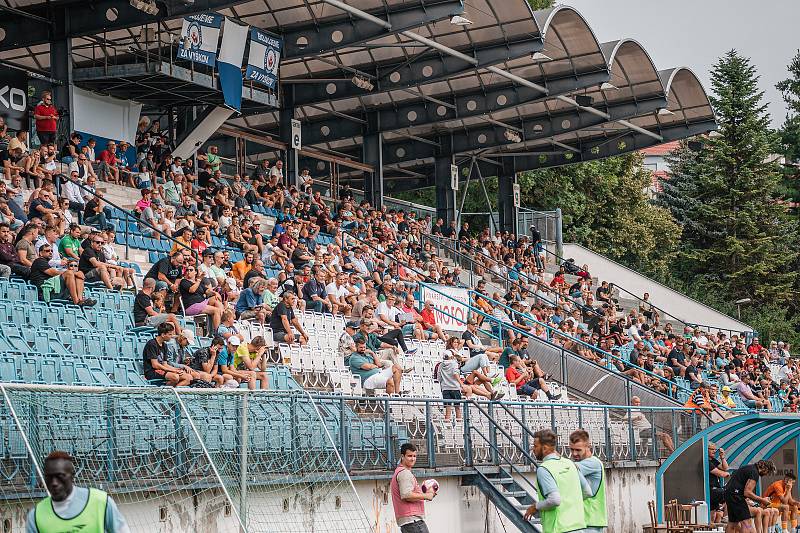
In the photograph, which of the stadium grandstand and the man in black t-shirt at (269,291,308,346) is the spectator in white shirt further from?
the man in black t-shirt at (269,291,308,346)

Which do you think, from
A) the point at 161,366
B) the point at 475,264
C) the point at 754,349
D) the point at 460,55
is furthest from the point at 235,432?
the point at 754,349

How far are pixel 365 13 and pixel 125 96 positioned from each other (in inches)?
232

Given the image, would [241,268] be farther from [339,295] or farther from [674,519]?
[674,519]

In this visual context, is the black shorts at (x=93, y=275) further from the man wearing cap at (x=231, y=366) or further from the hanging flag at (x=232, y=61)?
the hanging flag at (x=232, y=61)

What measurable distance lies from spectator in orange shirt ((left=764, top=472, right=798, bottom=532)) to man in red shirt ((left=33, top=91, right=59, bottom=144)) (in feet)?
49.1

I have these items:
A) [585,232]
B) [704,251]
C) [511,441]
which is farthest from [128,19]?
[704,251]

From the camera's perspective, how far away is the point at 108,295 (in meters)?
17.6

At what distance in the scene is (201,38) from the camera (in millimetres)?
28438

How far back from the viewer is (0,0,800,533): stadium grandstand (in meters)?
13.2

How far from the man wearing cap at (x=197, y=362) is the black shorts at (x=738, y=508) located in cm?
721

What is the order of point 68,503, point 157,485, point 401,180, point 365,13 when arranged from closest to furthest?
point 68,503 < point 157,485 < point 365,13 < point 401,180

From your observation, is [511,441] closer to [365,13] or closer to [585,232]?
[365,13]

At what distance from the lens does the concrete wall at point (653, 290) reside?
4491 cm

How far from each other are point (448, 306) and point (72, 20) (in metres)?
10.2
